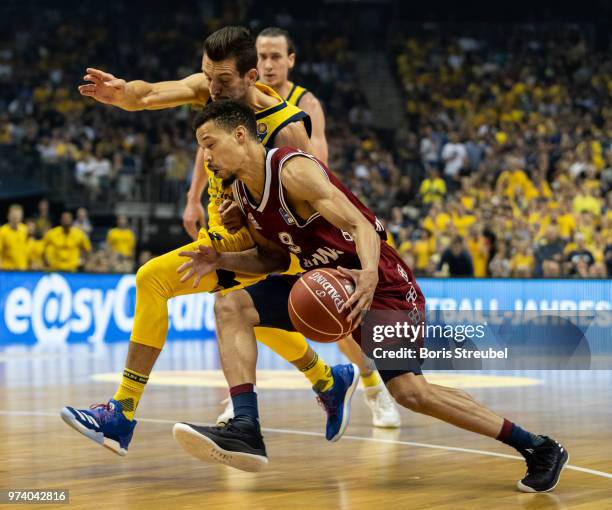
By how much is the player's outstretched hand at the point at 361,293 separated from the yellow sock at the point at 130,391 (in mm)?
1295

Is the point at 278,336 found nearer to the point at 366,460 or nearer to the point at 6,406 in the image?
the point at 366,460

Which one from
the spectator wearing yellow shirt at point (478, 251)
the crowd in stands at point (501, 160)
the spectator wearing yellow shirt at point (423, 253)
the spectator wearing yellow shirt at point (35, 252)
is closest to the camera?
the crowd in stands at point (501, 160)

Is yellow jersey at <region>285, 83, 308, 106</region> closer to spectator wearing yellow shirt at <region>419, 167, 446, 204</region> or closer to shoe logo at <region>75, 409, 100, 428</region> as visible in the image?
shoe logo at <region>75, 409, 100, 428</region>

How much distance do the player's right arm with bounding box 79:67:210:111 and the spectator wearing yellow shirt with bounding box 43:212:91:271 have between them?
37.8ft

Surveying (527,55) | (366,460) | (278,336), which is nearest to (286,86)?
(278,336)

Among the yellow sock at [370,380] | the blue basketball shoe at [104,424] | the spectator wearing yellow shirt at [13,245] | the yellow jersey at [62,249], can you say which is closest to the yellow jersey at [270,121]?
the blue basketball shoe at [104,424]

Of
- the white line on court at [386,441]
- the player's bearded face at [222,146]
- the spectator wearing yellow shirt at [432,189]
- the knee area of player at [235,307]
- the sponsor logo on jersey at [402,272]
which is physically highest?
the spectator wearing yellow shirt at [432,189]

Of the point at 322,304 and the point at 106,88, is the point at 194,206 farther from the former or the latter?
the point at 322,304

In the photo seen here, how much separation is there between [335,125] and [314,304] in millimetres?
21214

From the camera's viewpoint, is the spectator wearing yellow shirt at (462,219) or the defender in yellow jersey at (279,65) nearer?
the defender in yellow jersey at (279,65)

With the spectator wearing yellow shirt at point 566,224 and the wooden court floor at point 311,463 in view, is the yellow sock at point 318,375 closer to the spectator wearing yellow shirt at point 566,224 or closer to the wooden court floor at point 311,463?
the wooden court floor at point 311,463

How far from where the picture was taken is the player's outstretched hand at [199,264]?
5680 mm

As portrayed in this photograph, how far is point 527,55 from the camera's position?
1066 inches

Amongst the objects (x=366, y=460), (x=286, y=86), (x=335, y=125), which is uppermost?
(x=335, y=125)
